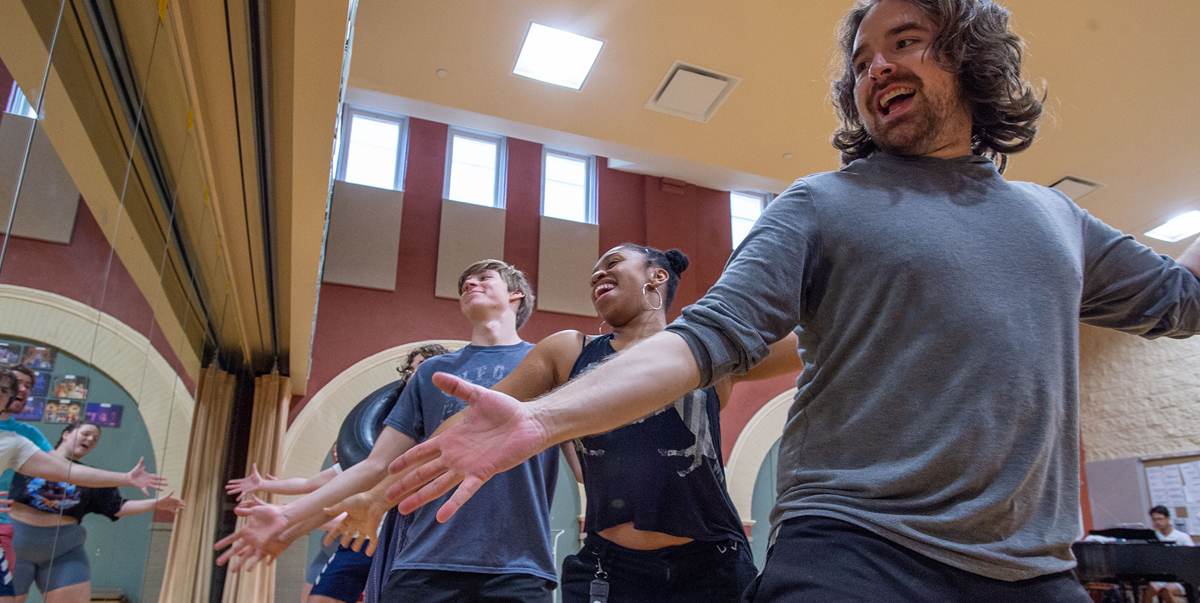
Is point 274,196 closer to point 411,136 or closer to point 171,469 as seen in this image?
point 171,469

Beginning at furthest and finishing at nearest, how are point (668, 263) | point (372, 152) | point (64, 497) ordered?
point (372, 152), point (668, 263), point (64, 497)

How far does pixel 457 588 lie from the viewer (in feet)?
6.02

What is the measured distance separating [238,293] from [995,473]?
4225 mm

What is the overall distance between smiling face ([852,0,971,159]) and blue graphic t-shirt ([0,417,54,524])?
133cm

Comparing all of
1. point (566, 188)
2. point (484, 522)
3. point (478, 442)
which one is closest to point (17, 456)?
point (478, 442)

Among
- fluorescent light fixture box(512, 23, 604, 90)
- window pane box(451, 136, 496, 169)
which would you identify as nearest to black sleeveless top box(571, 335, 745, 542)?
fluorescent light fixture box(512, 23, 604, 90)

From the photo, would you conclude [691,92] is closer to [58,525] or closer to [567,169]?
[58,525]

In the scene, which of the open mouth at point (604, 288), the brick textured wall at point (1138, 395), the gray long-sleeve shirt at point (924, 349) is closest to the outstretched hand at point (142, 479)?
the open mouth at point (604, 288)

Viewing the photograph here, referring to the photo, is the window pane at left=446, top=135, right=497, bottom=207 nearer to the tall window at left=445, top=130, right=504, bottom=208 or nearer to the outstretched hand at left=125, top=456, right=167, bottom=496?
the tall window at left=445, top=130, right=504, bottom=208

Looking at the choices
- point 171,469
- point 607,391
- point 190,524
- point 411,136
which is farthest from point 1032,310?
point 411,136

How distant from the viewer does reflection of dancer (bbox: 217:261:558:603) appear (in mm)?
1617

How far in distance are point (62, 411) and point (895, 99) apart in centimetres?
159

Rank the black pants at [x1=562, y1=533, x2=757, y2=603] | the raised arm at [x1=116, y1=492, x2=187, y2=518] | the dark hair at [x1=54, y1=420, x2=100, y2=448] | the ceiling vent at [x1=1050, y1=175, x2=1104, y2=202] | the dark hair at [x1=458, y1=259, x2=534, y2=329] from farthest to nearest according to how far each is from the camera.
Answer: the ceiling vent at [x1=1050, y1=175, x2=1104, y2=202]
the dark hair at [x1=458, y1=259, x2=534, y2=329]
the raised arm at [x1=116, y1=492, x2=187, y2=518]
the black pants at [x1=562, y1=533, x2=757, y2=603]
the dark hair at [x1=54, y1=420, x2=100, y2=448]

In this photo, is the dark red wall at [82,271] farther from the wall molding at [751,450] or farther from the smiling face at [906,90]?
the wall molding at [751,450]
